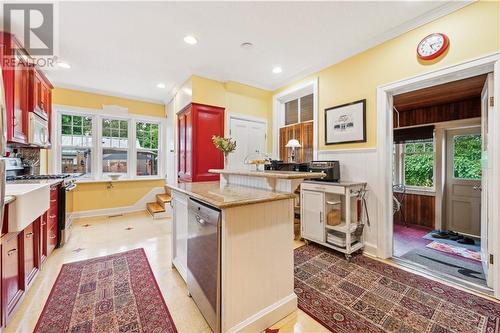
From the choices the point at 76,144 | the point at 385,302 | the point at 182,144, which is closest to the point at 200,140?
the point at 182,144

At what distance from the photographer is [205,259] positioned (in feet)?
5.08

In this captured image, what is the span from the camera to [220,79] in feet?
12.9

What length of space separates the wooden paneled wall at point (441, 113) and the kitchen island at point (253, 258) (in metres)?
4.00

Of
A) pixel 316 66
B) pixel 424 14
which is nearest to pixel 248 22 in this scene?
pixel 316 66

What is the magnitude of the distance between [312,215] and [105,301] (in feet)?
8.21

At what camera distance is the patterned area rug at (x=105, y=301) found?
156 centimetres

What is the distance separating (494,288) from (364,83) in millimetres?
2549

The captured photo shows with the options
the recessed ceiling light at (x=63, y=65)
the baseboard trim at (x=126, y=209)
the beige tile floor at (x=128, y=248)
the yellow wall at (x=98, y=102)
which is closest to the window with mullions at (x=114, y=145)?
the yellow wall at (x=98, y=102)

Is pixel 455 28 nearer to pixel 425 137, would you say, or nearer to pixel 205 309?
pixel 425 137

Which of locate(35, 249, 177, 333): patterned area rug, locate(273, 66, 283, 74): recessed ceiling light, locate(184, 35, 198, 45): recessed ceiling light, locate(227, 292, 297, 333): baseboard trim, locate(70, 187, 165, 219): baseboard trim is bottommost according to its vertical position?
locate(35, 249, 177, 333): patterned area rug

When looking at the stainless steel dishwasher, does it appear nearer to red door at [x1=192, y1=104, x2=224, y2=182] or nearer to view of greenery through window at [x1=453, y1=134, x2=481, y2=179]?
red door at [x1=192, y1=104, x2=224, y2=182]

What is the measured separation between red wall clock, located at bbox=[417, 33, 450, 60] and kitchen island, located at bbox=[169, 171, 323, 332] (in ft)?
6.91

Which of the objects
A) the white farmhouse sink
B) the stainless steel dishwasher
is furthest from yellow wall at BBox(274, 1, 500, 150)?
the white farmhouse sink

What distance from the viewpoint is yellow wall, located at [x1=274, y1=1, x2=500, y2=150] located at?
77.5 inches
